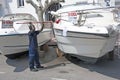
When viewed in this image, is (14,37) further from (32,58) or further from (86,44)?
(86,44)

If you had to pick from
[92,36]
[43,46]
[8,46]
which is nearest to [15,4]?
[43,46]

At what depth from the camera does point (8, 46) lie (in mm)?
9359

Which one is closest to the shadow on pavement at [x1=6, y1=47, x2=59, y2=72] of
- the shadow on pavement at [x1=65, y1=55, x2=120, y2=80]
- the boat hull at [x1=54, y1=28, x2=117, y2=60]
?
the shadow on pavement at [x1=65, y1=55, x2=120, y2=80]

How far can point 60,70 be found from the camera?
340 inches

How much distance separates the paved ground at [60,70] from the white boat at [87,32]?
0.51 meters

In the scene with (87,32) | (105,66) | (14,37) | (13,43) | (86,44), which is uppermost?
(87,32)

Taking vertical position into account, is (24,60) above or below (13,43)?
below

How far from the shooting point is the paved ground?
7.84 m

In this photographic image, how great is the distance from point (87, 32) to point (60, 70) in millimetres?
1727

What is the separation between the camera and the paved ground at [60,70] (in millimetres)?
7836

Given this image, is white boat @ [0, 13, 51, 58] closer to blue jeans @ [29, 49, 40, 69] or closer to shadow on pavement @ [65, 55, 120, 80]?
blue jeans @ [29, 49, 40, 69]

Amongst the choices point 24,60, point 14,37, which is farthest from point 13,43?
point 24,60

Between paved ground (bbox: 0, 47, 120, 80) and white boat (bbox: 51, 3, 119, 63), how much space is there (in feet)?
1.66

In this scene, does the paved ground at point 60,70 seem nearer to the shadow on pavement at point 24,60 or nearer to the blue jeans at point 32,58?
the shadow on pavement at point 24,60
